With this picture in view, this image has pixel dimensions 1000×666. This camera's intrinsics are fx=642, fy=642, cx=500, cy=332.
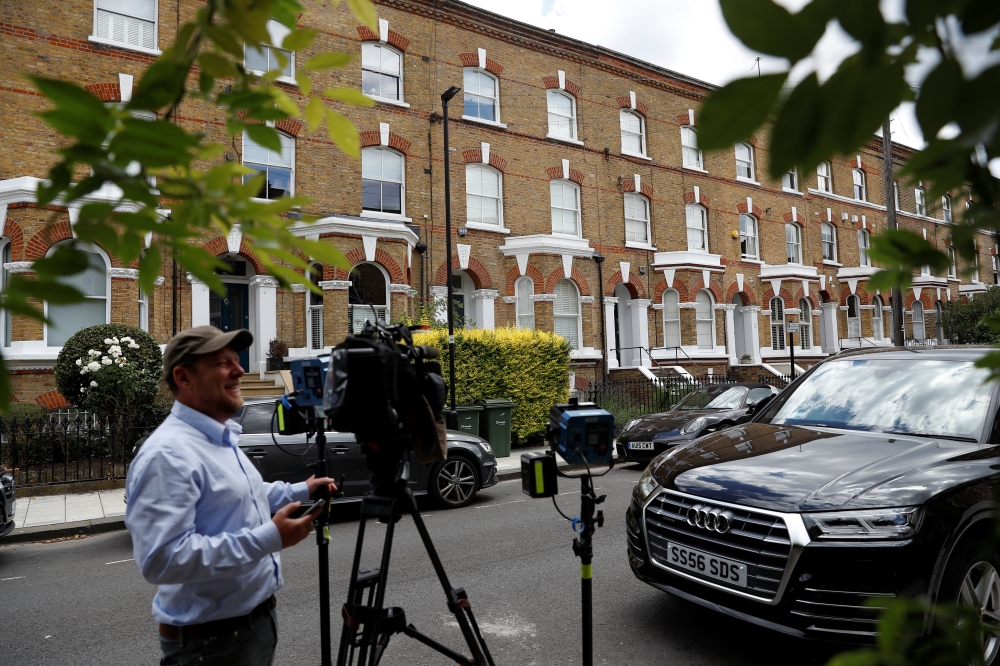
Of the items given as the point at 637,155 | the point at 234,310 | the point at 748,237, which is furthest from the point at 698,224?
the point at 234,310

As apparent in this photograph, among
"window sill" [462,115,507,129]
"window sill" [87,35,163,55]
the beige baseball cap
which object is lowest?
the beige baseball cap

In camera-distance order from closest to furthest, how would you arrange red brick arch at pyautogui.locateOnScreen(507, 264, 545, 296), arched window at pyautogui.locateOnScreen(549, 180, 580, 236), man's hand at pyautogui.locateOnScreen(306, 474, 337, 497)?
1. man's hand at pyautogui.locateOnScreen(306, 474, 337, 497)
2. red brick arch at pyautogui.locateOnScreen(507, 264, 545, 296)
3. arched window at pyautogui.locateOnScreen(549, 180, 580, 236)

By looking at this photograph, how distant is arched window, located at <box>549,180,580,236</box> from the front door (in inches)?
384

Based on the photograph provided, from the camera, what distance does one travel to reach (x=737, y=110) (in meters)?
0.78

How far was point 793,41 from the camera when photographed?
0.75 meters

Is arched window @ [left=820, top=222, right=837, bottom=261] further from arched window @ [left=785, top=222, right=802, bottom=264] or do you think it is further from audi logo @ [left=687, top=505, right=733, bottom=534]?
audi logo @ [left=687, top=505, right=733, bottom=534]

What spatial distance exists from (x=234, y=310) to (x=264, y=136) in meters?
17.5

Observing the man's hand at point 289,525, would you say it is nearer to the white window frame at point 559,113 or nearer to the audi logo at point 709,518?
the audi logo at point 709,518

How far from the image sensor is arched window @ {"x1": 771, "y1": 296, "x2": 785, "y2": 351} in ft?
87.4

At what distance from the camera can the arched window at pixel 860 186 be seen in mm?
30766

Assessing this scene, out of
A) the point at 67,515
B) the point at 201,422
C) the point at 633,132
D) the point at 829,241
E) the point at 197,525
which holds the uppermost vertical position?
the point at 633,132

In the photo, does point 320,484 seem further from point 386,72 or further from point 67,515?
point 386,72

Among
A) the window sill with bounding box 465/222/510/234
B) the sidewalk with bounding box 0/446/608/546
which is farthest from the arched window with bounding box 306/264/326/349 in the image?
the sidewalk with bounding box 0/446/608/546

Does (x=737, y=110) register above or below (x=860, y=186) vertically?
below
